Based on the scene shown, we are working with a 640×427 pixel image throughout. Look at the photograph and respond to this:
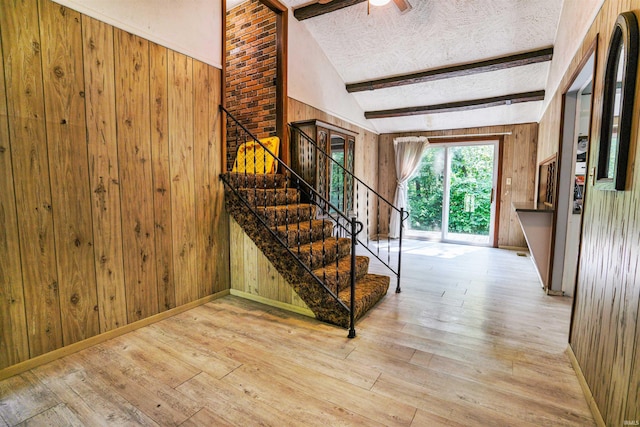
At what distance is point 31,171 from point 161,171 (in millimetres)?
844

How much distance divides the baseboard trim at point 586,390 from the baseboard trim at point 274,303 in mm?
1857

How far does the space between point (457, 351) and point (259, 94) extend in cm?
375

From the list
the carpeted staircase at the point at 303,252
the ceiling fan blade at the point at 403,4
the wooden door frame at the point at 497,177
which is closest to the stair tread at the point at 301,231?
the carpeted staircase at the point at 303,252

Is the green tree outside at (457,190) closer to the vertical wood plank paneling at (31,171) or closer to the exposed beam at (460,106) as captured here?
the exposed beam at (460,106)

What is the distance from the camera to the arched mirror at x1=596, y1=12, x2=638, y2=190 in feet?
4.36

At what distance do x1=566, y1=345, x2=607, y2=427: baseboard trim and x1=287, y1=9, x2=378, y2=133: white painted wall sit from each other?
3910mm

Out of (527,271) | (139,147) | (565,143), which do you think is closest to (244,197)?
(139,147)

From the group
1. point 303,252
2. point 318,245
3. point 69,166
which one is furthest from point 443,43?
point 69,166

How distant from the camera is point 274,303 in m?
2.98

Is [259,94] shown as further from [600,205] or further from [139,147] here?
[600,205]

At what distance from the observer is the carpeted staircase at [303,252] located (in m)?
2.58

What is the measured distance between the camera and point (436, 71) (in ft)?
15.1

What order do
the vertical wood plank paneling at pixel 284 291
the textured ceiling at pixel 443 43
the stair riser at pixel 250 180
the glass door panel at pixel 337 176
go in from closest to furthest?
the vertical wood plank paneling at pixel 284 291, the stair riser at pixel 250 180, the textured ceiling at pixel 443 43, the glass door panel at pixel 337 176

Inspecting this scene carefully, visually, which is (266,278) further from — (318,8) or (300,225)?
(318,8)
